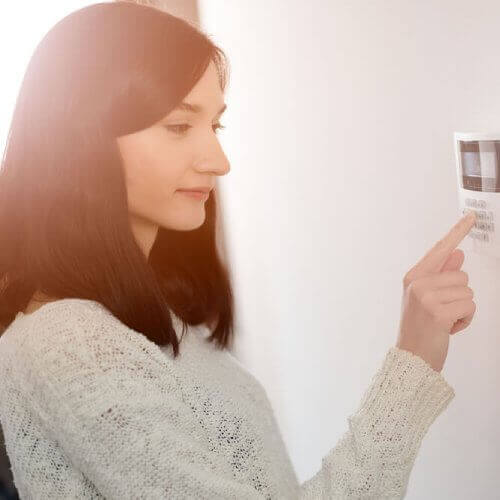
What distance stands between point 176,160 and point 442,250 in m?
0.24

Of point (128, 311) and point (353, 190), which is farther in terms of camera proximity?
point (353, 190)

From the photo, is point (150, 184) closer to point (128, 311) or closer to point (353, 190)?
point (128, 311)

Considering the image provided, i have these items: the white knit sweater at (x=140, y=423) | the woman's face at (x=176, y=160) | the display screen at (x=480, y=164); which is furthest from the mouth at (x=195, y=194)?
the display screen at (x=480, y=164)

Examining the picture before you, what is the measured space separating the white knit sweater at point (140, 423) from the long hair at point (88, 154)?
0.04m

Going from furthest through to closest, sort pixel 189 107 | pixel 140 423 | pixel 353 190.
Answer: pixel 353 190 < pixel 189 107 < pixel 140 423

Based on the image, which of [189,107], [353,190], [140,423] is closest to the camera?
[140,423]

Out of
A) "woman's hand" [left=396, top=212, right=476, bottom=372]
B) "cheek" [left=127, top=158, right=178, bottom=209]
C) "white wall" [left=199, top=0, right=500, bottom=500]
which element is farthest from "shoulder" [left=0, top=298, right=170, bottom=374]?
"white wall" [left=199, top=0, right=500, bottom=500]

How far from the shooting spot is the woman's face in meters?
0.62

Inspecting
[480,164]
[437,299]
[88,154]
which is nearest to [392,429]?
[437,299]

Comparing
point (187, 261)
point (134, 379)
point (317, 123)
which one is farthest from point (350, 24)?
point (134, 379)

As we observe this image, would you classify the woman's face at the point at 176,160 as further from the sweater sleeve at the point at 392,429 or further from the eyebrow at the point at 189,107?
the sweater sleeve at the point at 392,429

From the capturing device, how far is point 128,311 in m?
0.63

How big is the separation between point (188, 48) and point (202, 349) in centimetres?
31

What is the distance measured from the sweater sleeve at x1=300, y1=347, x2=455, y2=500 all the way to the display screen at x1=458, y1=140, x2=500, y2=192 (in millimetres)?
155
